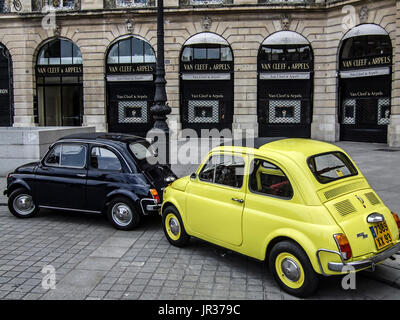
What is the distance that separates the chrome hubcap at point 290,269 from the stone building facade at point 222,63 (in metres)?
17.0

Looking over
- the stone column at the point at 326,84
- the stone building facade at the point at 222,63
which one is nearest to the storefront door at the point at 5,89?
the stone building facade at the point at 222,63

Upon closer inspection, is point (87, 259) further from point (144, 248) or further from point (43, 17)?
point (43, 17)

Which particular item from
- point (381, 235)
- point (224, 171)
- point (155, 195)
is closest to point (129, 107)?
point (155, 195)

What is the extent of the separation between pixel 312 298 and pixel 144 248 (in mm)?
2699

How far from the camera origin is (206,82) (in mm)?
22844

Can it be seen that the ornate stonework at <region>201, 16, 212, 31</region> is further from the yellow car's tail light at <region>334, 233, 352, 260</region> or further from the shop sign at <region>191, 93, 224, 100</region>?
the yellow car's tail light at <region>334, 233, 352, 260</region>

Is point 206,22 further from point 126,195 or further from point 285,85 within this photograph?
point 126,195

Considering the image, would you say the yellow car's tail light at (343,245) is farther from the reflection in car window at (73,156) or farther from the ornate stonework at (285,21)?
the ornate stonework at (285,21)

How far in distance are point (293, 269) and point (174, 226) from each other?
229 cm

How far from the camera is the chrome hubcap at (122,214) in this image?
7.34 meters

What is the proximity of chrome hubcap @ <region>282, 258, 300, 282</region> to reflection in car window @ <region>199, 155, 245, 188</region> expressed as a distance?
1157 mm

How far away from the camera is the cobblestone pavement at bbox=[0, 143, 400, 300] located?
190 inches

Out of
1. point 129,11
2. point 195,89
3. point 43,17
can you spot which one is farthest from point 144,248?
point 43,17

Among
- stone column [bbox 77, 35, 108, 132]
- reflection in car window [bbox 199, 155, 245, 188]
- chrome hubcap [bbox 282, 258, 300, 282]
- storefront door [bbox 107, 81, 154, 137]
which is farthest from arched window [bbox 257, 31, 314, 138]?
chrome hubcap [bbox 282, 258, 300, 282]
